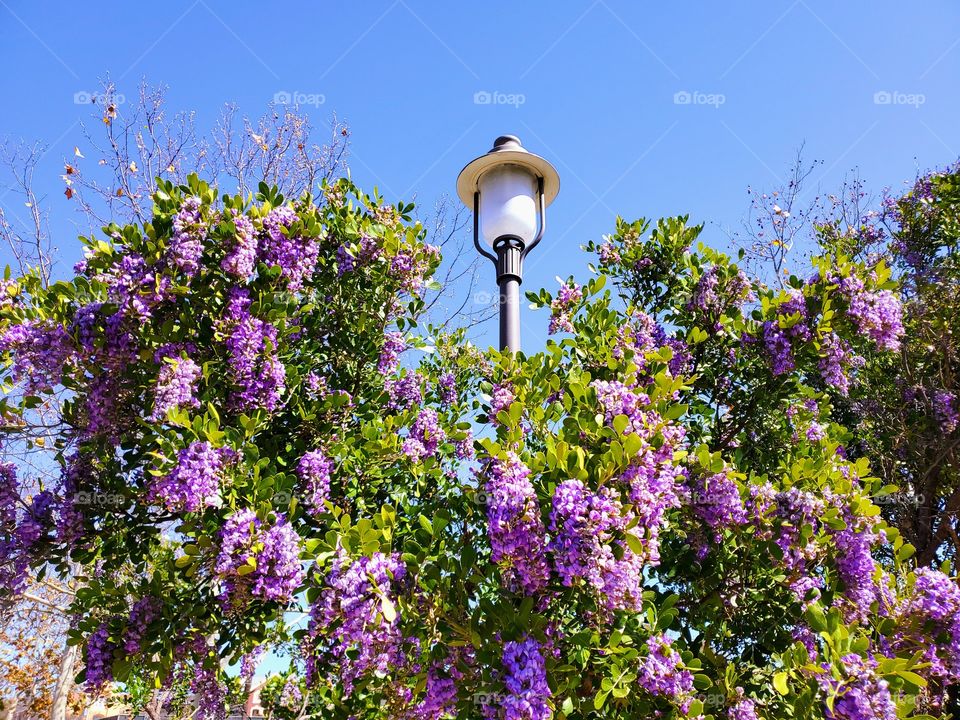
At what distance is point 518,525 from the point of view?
114 inches

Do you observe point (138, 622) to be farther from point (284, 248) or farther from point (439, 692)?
point (284, 248)

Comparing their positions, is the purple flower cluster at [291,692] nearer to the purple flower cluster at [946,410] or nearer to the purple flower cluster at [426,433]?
the purple flower cluster at [426,433]

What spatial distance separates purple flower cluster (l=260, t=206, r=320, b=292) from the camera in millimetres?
4289

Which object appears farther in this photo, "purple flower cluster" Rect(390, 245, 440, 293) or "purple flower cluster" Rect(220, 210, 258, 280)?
"purple flower cluster" Rect(390, 245, 440, 293)

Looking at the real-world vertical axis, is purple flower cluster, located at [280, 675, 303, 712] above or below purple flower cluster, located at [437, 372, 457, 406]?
below

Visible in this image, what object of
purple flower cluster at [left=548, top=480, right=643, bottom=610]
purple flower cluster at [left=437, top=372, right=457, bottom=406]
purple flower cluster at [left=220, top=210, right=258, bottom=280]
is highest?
purple flower cluster at [left=220, top=210, right=258, bottom=280]

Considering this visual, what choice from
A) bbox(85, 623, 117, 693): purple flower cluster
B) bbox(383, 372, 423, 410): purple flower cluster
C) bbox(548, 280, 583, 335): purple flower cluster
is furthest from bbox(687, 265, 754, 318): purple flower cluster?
bbox(85, 623, 117, 693): purple flower cluster

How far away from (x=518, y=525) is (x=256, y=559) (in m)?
1.44

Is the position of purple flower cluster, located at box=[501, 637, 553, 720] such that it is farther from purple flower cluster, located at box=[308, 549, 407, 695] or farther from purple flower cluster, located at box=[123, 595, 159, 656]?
purple flower cluster, located at box=[123, 595, 159, 656]

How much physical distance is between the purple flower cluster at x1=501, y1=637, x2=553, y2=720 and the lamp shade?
9.70ft

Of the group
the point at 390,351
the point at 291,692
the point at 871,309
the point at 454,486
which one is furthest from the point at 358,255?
the point at 291,692

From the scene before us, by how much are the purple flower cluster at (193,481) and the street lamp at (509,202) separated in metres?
2.07

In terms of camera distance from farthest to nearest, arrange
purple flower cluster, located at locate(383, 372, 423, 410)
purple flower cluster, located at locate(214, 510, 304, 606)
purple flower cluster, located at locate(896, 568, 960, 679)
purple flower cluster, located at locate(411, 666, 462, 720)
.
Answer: purple flower cluster, located at locate(383, 372, 423, 410)
purple flower cluster, located at locate(896, 568, 960, 679)
purple flower cluster, located at locate(214, 510, 304, 606)
purple flower cluster, located at locate(411, 666, 462, 720)

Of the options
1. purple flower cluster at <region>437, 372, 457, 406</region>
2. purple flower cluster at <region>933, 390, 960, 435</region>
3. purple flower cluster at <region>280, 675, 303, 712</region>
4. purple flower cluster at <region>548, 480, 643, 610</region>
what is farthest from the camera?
purple flower cluster at <region>280, 675, 303, 712</region>
